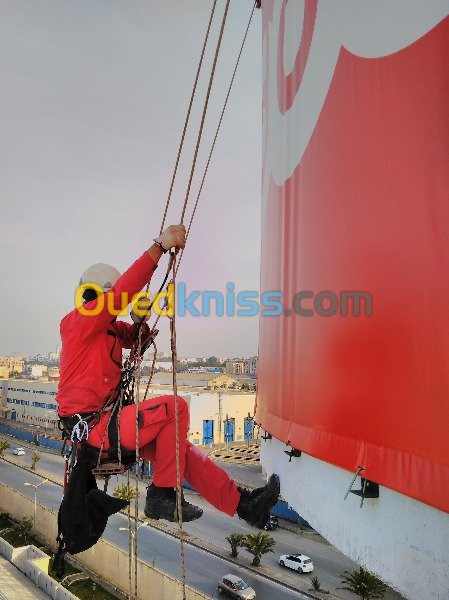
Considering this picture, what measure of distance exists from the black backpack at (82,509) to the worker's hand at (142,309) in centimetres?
108

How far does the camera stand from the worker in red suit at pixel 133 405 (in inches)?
113

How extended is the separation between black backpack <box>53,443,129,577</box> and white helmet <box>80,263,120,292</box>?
4.10 ft

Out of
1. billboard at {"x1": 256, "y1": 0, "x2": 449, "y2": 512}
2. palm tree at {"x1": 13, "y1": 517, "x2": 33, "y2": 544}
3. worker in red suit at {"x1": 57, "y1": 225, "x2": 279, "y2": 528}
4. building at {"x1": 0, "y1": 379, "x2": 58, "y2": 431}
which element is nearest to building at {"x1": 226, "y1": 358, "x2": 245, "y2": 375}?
building at {"x1": 0, "y1": 379, "x2": 58, "y2": 431}

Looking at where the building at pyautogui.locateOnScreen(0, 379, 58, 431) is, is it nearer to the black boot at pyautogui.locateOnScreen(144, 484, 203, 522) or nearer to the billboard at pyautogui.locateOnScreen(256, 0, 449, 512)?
the black boot at pyautogui.locateOnScreen(144, 484, 203, 522)

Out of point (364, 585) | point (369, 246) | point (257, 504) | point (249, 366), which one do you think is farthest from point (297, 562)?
point (249, 366)

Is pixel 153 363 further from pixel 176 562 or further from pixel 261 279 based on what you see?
pixel 176 562

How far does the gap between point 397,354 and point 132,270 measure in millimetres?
1632

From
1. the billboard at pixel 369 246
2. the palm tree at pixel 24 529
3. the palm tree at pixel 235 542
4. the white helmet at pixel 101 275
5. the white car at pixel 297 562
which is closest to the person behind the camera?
the billboard at pixel 369 246

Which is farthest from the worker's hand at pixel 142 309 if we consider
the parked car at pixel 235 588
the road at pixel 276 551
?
the road at pixel 276 551

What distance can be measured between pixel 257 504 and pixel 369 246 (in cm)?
227

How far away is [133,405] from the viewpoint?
311 centimetres

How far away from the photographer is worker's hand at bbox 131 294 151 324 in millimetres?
3336

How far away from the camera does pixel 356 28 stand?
2.54 m

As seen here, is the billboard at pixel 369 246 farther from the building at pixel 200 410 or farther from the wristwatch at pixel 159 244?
the building at pixel 200 410
